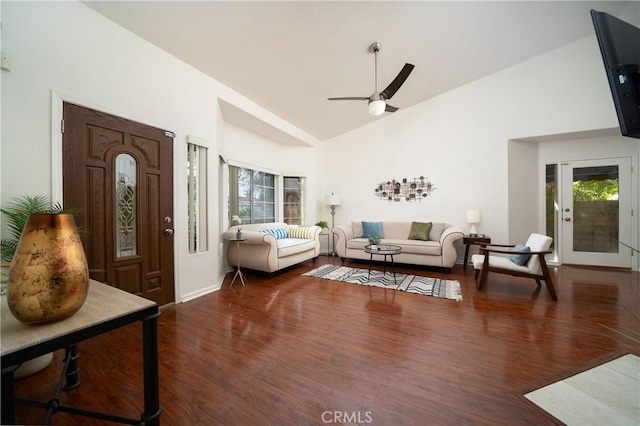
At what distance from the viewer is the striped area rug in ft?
10.6

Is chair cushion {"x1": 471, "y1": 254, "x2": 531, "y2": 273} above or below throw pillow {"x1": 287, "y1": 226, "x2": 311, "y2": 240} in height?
below

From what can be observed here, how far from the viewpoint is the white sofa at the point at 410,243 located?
13.8 feet

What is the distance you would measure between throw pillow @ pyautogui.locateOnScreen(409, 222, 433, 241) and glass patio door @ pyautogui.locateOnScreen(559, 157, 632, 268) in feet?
→ 8.18

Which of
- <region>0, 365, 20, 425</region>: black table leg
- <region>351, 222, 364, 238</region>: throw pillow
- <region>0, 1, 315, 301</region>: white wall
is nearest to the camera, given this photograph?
<region>0, 365, 20, 425</region>: black table leg

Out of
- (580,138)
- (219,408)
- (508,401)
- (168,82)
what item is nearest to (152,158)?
(168,82)

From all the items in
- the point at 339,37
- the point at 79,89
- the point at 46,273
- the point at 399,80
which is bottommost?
the point at 46,273

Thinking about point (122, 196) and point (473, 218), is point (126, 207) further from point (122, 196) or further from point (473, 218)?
point (473, 218)

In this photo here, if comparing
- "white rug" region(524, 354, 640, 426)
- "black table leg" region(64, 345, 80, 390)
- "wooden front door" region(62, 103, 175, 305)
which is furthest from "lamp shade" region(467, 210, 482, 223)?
"black table leg" region(64, 345, 80, 390)

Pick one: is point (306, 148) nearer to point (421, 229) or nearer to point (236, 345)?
point (421, 229)

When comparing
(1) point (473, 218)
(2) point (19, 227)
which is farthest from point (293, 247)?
(1) point (473, 218)

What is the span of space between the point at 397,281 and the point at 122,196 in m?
3.62

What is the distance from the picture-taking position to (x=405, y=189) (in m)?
5.42

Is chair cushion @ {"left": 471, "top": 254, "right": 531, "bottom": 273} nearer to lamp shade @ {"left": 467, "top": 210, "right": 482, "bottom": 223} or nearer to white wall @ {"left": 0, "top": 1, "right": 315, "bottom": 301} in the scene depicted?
lamp shade @ {"left": 467, "top": 210, "right": 482, "bottom": 223}

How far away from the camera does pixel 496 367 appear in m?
1.68
